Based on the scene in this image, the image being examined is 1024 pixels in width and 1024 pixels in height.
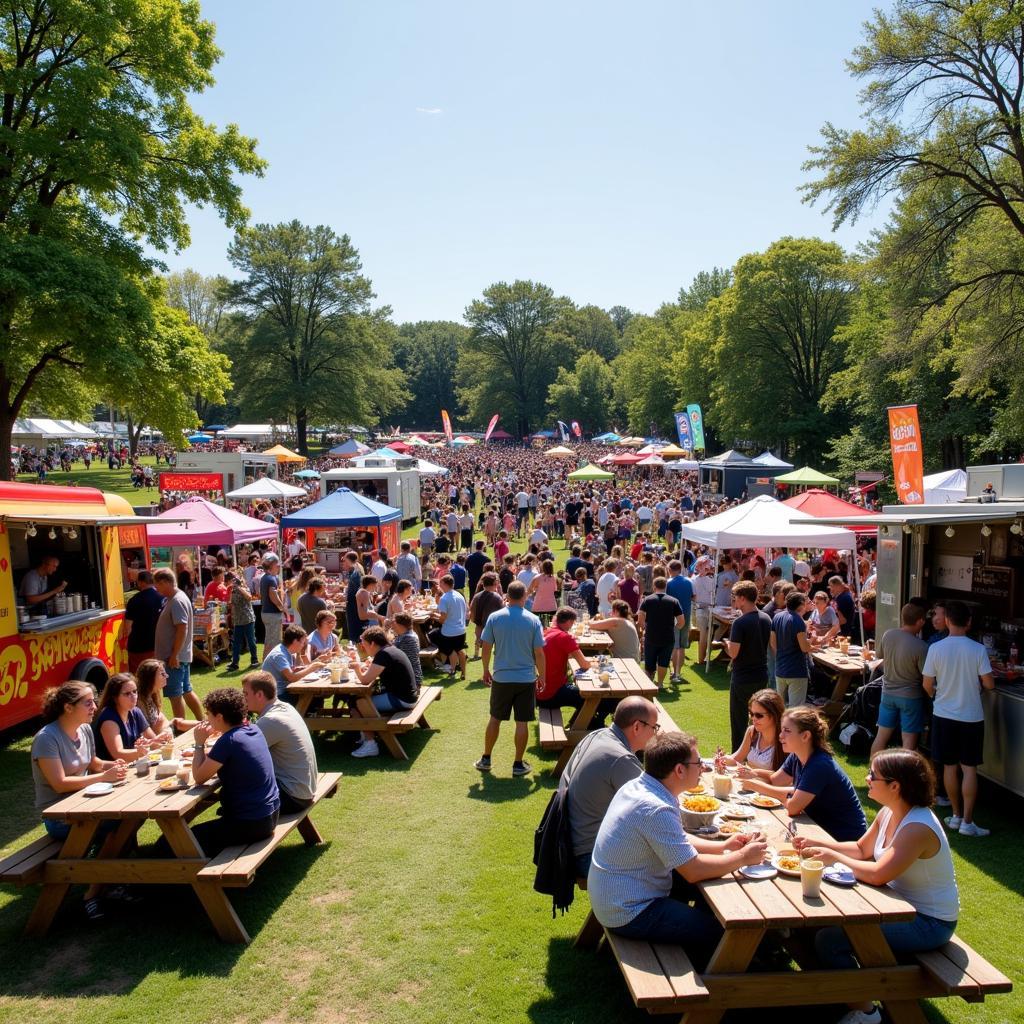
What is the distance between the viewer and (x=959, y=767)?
6.60 metres

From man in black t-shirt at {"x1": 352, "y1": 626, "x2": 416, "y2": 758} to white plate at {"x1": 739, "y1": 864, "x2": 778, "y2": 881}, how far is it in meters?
4.85

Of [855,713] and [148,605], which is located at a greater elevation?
[148,605]

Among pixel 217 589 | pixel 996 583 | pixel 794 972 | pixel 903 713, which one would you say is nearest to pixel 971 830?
pixel 903 713

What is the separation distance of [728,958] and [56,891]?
3.87 m

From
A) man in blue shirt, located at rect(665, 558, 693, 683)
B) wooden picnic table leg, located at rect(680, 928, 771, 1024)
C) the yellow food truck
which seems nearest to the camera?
wooden picnic table leg, located at rect(680, 928, 771, 1024)

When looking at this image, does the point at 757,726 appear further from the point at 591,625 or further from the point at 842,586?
the point at 842,586

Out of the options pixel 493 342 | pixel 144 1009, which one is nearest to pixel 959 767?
pixel 144 1009

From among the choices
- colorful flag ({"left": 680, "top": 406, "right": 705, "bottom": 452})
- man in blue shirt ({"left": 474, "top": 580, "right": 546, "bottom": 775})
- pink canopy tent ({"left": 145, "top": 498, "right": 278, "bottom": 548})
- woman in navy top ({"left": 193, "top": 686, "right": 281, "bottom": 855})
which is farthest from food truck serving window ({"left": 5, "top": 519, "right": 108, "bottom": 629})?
colorful flag ({"left": 680, "top": 406, "right": 705, "bottom": 452})

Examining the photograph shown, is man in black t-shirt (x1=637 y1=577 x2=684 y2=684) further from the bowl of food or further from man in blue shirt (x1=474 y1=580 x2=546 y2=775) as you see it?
the bowl of food

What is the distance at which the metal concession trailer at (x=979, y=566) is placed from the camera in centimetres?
651

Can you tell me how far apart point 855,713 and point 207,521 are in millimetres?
10566

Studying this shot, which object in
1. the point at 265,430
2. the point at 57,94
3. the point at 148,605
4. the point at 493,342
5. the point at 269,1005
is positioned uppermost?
the point at 493,342

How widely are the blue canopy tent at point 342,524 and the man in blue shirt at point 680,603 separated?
6.58 metres

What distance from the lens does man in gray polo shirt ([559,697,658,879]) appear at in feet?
13.8
